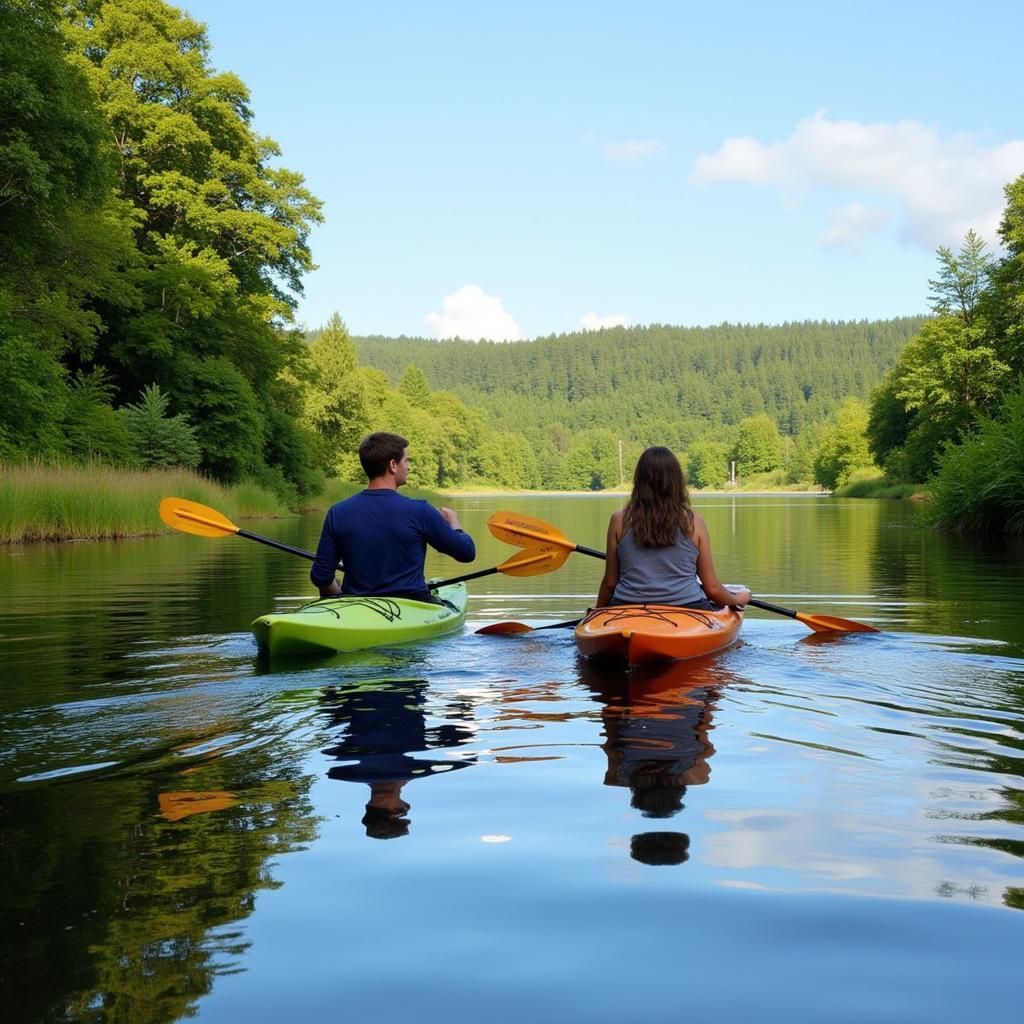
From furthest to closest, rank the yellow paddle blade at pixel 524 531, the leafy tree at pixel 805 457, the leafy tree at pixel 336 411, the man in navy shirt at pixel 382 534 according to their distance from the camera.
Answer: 1. the leafy tree at pixel 805 457
2. the leafy tree at pixel 336 411
3. the yellow paddle blade at pixel 524 531
4. the man in navy shirt at pixel 382 534

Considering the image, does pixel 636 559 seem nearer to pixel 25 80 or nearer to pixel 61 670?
pixel 61 670

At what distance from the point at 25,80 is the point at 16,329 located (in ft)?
15.7

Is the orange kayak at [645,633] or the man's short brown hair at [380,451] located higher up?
the man's short brown hair at [380,451]

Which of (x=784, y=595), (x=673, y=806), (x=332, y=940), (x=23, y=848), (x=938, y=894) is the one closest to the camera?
(x=332, y=940)

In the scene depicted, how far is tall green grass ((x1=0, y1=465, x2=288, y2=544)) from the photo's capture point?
770 inches

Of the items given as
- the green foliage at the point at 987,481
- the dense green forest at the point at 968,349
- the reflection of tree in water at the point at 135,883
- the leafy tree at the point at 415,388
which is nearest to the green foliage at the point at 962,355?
the dense green forest at the point at 968,349

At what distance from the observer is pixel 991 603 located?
10711 mm

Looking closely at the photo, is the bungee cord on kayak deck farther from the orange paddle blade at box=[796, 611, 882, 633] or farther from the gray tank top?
the orange paddle blade at box=[796, 611, 882, 633]

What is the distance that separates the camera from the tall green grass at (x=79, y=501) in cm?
1955

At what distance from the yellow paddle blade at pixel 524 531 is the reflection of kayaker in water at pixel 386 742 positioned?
3.16 metres

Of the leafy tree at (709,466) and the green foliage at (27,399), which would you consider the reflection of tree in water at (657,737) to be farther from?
the leafy tree at (709,466)

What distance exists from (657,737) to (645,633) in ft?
5.60

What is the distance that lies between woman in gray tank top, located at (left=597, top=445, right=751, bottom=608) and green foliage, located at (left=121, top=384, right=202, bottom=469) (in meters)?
23.8

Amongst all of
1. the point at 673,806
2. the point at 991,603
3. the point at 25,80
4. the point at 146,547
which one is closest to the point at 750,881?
the point at 673,806
